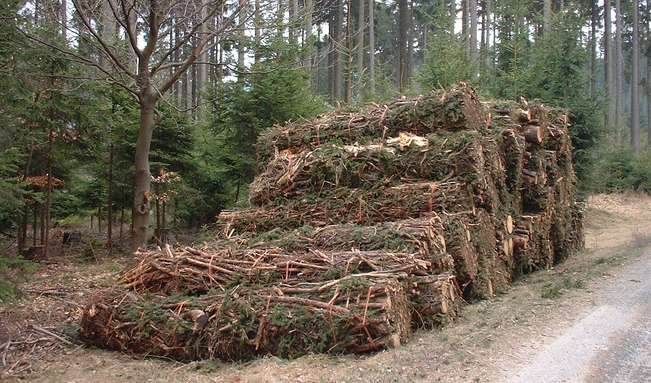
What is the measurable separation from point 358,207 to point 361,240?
1.33 meters

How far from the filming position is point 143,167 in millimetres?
11180

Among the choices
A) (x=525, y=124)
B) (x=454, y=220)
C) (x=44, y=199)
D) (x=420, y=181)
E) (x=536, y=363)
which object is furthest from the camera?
(x=44, y=199)

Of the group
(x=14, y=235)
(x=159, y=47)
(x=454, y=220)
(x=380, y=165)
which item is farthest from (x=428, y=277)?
(x=14, y=235)

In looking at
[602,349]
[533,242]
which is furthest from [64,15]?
Answer: [602,349]

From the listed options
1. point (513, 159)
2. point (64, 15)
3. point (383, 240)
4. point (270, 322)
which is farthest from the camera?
point (64, 15)

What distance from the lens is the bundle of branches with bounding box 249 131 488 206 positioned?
8453 millimetres

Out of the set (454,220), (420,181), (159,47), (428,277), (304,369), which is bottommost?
(304,369)

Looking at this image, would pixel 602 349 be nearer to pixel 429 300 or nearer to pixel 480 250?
pixel 429 300

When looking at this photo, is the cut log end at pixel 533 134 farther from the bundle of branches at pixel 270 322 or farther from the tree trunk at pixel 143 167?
the tree trunk at pixel 143 167

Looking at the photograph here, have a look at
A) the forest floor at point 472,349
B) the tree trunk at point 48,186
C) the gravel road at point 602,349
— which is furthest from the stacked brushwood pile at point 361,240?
the tree trunk at point 48,186

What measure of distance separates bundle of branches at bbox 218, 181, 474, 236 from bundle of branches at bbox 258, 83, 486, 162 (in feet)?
4.40

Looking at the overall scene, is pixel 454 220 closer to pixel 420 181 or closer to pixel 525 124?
pixel 420 181

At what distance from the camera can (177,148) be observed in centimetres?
1452

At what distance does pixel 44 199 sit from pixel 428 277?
30.7 ft
